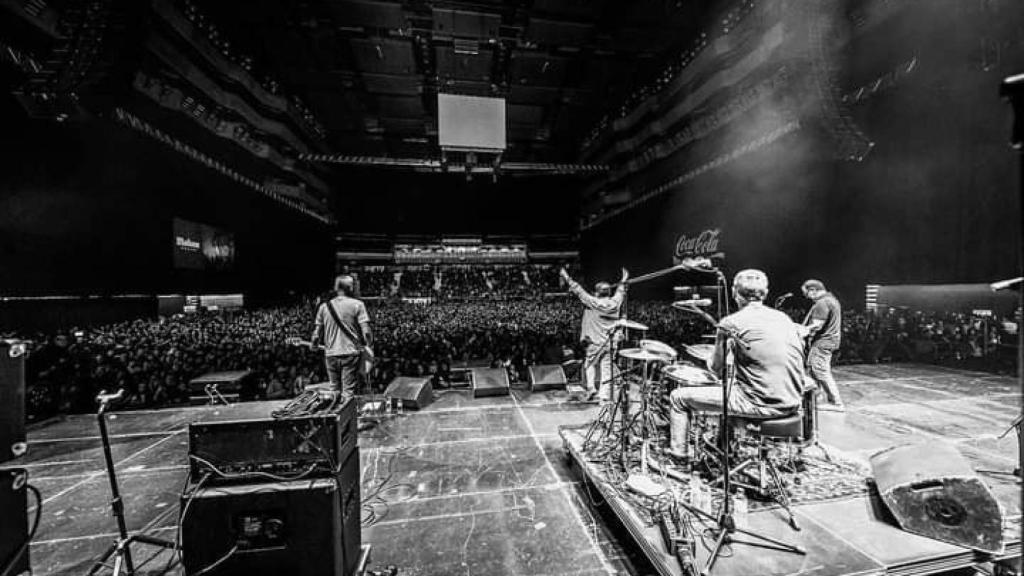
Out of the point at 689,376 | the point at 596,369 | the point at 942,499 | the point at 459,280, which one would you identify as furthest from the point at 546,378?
the point at 459,280

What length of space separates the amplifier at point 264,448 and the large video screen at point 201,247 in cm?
768

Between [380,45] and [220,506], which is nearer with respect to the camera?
[220,506]

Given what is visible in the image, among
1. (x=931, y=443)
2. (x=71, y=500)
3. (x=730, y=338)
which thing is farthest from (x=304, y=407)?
(x=931, y=443)

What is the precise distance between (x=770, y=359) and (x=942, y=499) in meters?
1.18

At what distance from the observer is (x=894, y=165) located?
646 centimetres

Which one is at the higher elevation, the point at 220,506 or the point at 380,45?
the point at 380,45

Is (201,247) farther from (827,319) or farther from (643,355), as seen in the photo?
(827,319)

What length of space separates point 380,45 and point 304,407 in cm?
753

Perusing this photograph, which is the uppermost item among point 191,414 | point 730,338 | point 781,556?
point 730,338

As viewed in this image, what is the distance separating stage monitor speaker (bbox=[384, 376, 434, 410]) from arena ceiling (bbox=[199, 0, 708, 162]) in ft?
19.6

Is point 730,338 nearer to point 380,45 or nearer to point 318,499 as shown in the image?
point 318,499

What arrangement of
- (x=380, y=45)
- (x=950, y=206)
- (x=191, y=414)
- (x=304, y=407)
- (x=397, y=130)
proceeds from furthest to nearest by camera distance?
(x=397, y=130) < (x=380, y=45) < (x=950, y=206) < (x=191, y=414) < (x=304, y=407)

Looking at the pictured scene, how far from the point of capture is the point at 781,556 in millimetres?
1985

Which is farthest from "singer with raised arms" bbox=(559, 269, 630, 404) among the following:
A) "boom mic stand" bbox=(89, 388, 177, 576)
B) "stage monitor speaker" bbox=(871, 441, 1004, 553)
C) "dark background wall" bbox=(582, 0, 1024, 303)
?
"dark background wall" bbox=(582, 0, 1024, 303)
